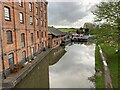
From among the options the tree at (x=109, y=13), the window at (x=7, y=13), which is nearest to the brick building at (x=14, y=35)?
the window at (x=7, y=13)

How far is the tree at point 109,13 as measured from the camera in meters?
17.7

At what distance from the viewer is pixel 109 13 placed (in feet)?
59.6

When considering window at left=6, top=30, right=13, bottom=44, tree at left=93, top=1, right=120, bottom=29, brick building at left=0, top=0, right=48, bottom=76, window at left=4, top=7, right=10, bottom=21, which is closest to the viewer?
brick building at left=0, top=0, right=48, bottom=76

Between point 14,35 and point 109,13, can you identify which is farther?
point 109,13

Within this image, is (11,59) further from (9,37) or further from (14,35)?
(14,35)

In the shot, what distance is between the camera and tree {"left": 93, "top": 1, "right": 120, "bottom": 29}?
696 inches

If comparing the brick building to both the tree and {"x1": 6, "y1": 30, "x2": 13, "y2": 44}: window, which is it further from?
the tree

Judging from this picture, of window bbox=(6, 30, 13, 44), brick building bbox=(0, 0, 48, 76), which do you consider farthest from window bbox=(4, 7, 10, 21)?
window bbox=(6, 30, 13, 44)

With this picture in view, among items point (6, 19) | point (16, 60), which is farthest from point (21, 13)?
point (16, 60)

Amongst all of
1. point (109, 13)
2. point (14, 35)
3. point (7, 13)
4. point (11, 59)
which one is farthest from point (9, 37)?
point (109, 13)

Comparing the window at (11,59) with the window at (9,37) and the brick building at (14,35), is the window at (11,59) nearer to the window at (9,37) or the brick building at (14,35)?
the brick building at (14,35)

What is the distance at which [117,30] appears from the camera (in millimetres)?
17500

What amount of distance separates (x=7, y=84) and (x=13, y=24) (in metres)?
6.40

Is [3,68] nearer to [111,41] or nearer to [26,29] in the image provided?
[26,29]
